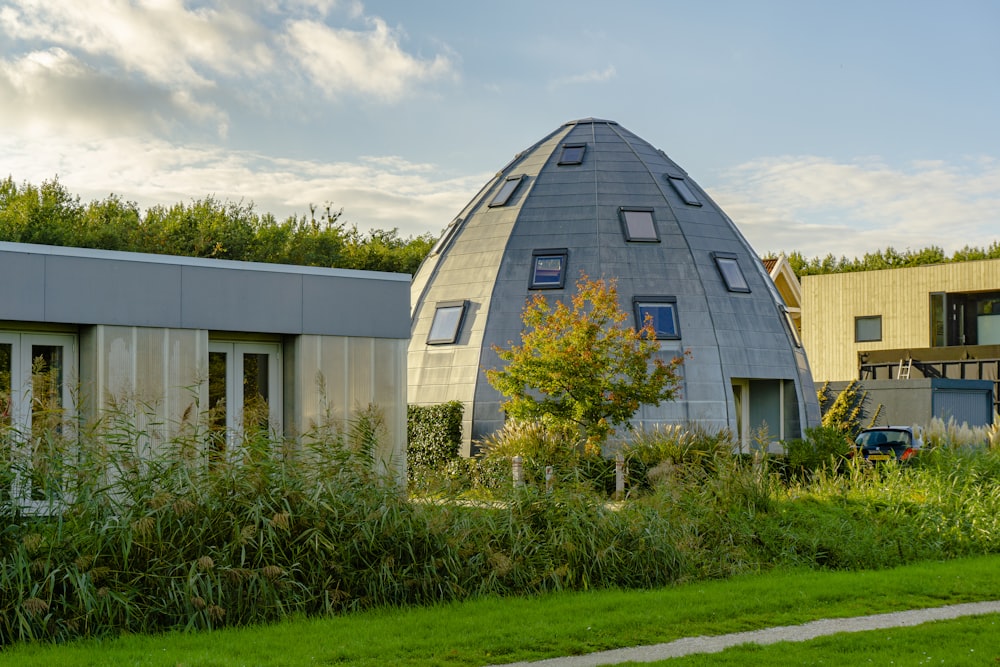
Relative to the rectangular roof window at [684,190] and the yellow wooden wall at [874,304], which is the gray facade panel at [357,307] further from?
the yellow wooden wall at [874,304]

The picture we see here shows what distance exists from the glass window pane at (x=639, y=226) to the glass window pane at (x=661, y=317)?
2.16 metres

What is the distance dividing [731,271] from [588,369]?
9.79m

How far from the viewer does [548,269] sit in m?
31.8

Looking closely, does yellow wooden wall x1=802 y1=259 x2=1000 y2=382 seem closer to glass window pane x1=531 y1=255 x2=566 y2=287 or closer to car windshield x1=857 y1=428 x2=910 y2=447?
car windshield x1=857 y1=428 x2=910 y2=447

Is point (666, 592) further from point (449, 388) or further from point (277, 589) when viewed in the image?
point (449, 388)

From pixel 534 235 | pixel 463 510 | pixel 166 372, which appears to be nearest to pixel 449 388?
pixel 534 235

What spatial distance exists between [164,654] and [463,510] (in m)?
4.49

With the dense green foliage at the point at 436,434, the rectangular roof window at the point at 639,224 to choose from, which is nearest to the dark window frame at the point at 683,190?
the rectangular roof window at the point at 639,224

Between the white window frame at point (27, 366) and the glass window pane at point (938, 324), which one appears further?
the glass window pane at point (938, 324)

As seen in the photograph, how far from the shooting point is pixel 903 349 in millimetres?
46562

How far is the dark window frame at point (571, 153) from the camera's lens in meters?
34.8

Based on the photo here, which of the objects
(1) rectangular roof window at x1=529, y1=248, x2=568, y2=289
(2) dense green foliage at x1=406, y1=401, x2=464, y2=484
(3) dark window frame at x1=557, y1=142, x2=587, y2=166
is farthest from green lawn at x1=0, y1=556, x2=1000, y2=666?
(3) dark window frame at x1=557, y1=142, x2=587, y2=166

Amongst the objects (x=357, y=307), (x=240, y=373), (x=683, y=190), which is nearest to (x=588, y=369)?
(x=357, y=307)

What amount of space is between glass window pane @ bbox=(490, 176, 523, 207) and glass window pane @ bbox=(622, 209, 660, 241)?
11.4 feet
